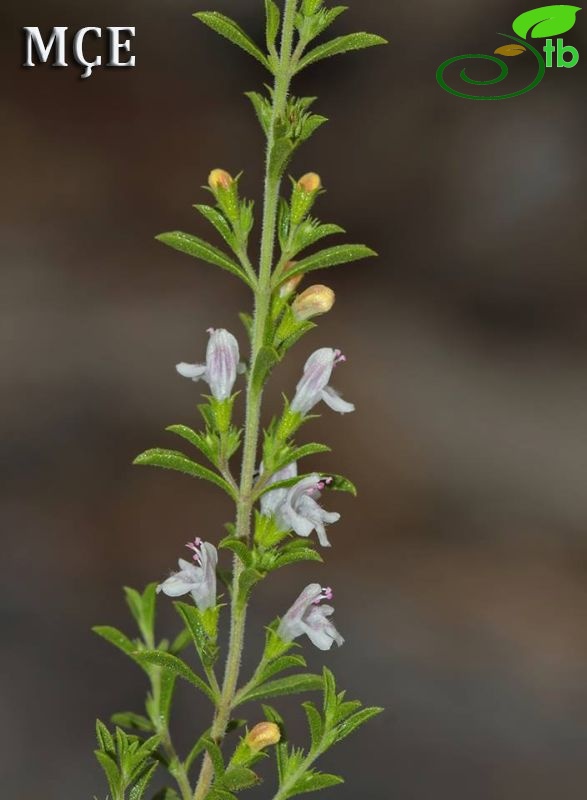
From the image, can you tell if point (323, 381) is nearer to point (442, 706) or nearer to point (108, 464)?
point (442, 706)

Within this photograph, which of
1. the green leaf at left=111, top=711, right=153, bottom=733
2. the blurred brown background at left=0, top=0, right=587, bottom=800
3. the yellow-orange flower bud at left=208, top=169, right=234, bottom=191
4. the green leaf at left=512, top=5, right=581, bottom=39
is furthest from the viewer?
the blurred brown background at left=0, top=0, right=587, bottom=800

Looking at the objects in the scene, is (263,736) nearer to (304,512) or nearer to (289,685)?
(289,685)

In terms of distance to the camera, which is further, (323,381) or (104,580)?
(104,580)

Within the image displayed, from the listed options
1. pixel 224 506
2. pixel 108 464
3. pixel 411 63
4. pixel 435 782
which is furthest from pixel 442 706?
pixel 411 63

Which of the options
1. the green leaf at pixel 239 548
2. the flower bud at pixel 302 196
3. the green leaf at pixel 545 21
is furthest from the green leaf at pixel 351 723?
the green leaf at pixel 545 21

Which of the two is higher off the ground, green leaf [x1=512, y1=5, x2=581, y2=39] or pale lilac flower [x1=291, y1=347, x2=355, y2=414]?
green leaf [x1=512, y1=5, x2=581, y2=39]

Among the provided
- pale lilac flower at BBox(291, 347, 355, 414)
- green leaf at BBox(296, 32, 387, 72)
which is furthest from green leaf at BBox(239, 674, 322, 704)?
green leaf at BBox(296, 32, 387, 72)

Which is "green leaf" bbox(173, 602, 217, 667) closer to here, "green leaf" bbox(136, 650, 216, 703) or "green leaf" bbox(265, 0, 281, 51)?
"green leaf" bbox(136, 650, 216, 703)
